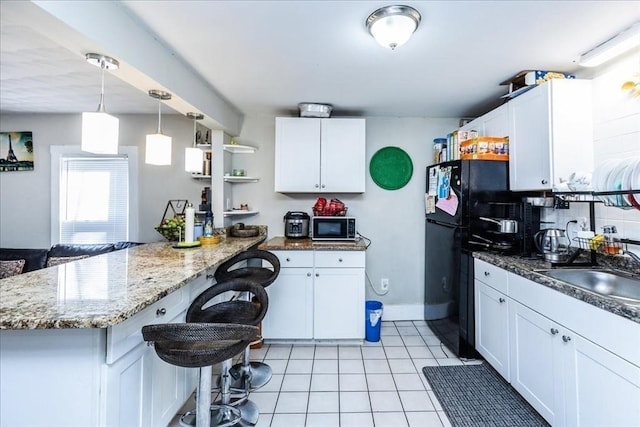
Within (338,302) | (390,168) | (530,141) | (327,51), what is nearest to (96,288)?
(327,51)

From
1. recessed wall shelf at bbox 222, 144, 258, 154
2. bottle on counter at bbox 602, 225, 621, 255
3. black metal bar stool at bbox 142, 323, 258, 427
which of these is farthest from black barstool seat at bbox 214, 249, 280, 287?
bottle on counter at bbox 602, 225, 621, 255

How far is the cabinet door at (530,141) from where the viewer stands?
82.7 inches

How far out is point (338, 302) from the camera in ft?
9.32

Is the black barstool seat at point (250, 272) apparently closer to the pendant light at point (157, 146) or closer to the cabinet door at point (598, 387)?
the pendant light at point (157, 146)

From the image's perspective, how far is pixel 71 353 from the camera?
1122 mm

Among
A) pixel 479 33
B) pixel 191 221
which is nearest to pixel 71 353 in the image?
pixel 191 221

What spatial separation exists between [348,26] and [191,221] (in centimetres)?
178

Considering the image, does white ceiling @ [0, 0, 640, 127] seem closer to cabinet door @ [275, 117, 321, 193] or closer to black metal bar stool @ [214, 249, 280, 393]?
cabinet door @ [275, 117, 321, 193]

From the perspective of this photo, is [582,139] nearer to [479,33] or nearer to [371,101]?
[479,33]

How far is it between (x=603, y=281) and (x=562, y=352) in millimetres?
577

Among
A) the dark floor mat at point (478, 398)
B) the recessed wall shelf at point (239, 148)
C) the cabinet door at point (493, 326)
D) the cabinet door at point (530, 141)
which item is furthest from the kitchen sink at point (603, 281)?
the recessed wall shelf at point (239, 148)

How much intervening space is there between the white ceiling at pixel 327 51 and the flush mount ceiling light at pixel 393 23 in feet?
0.16

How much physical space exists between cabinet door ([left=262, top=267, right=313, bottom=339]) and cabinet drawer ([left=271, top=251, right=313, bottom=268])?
5cm

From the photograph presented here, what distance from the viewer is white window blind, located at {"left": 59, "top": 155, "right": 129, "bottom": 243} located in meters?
3.38
